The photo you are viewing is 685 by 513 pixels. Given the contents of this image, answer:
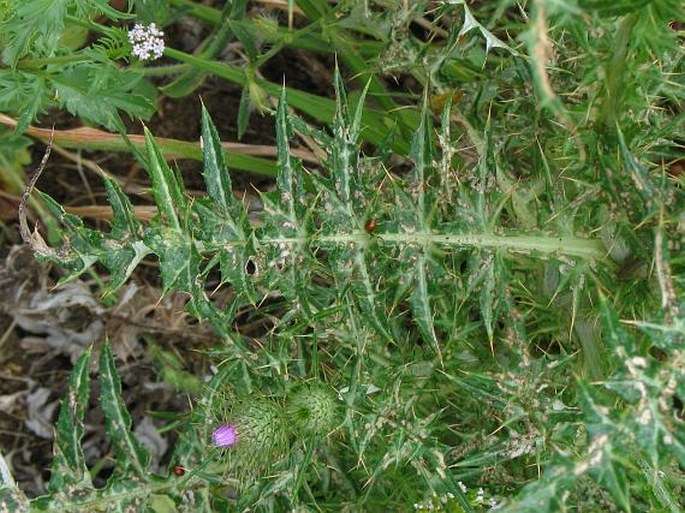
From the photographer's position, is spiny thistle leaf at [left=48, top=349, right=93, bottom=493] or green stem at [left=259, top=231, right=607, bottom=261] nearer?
green stem at [left=259, top=231, right=607, bottom=261]

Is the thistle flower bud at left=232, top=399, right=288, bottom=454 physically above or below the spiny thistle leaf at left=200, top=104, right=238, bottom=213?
below

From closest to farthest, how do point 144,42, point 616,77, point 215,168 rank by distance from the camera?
1. point 616,77
2. point 215,168
3. point 144,42

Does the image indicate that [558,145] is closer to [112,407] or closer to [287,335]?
[287,335]

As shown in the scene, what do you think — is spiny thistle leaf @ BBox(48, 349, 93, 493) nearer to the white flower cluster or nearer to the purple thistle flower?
the purple thistle flower

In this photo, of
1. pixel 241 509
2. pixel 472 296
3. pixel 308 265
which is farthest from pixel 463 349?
pixel 241 509

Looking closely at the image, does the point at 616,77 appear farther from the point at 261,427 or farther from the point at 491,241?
the point at 261,427

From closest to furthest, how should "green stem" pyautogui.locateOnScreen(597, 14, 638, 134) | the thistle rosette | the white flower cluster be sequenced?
"green stem" pyautogui.locateOnScreen(597, 14, 638, 134) < the thistle rosette < the white flower cluster

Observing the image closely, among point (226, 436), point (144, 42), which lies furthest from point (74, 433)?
point (144, 42)

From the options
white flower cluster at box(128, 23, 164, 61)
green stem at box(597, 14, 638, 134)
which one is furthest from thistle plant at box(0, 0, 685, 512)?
white flower cluster at box(128, 23, 164, 61)
